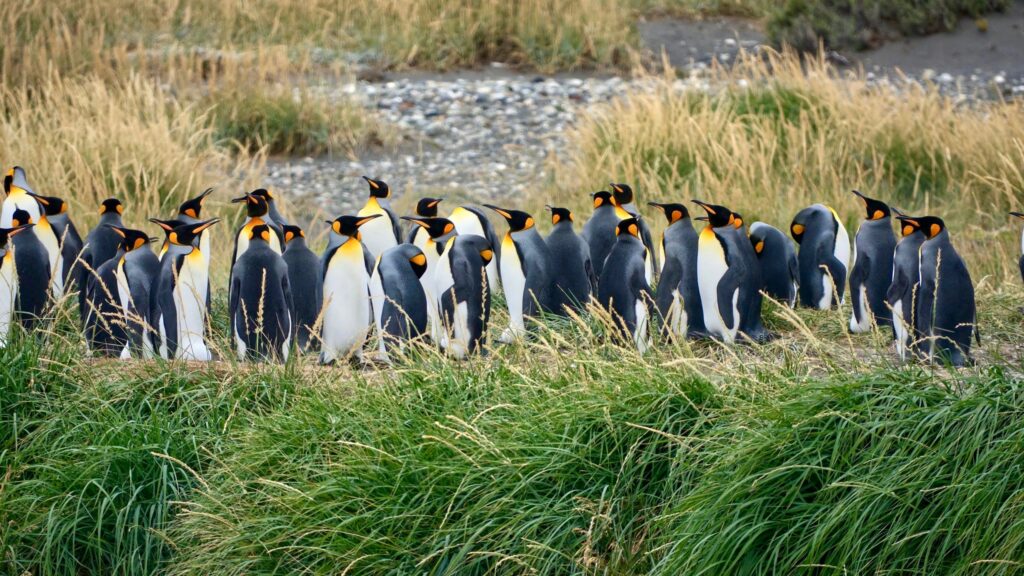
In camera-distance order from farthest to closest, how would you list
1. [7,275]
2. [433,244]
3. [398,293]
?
[433,244]
[7,275]
[398,293]

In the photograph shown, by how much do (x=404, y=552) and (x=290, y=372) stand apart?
46.7 inches

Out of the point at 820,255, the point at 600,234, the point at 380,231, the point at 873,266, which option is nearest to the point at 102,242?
the point at 380,231

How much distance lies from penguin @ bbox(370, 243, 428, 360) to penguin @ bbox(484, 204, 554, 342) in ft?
1.60

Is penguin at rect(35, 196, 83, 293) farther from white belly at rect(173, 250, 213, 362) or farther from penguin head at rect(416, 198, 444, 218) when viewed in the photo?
penguin head at rect(416, 198, 444, 218)

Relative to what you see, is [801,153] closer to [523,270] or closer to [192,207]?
[523,270]

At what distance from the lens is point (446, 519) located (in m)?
4.30

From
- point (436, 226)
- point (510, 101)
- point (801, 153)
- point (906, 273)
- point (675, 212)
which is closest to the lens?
point (906, 273)

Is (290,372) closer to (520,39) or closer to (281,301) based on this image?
(281,301)

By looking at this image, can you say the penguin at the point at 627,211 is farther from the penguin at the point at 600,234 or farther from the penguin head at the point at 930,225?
the penguin head at the point at 930,225

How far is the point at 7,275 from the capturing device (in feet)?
20.3

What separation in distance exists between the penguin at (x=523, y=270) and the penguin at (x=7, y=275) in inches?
94.7

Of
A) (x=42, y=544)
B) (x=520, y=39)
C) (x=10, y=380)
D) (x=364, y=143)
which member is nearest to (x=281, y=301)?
(x=10, y=380)

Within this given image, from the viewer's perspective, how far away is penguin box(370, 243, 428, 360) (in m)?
6.05

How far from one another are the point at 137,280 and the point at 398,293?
4.41ft
